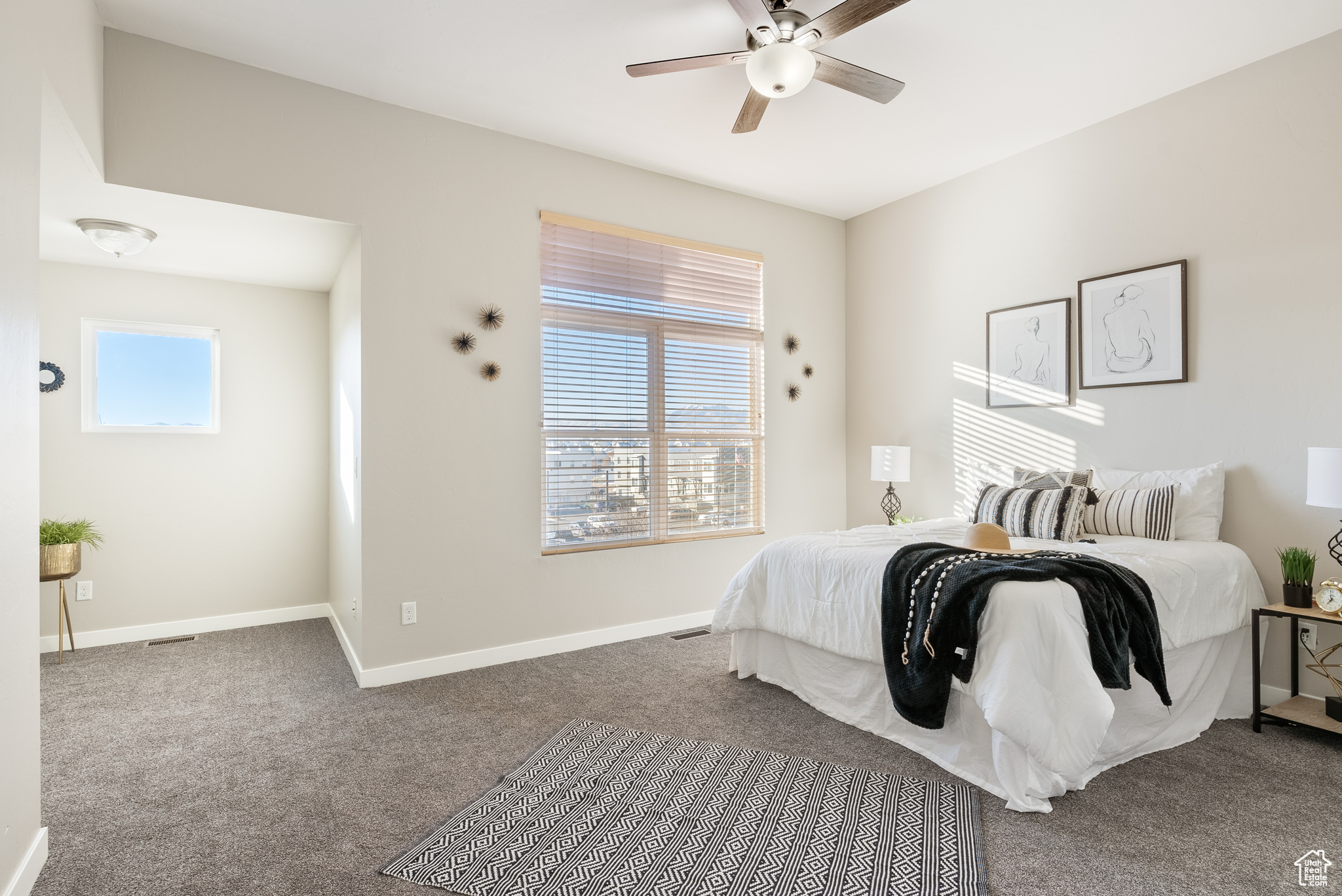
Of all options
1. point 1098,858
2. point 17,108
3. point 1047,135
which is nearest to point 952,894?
point 1098,858

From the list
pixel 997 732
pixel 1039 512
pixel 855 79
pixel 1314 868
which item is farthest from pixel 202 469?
pixel 1314 868

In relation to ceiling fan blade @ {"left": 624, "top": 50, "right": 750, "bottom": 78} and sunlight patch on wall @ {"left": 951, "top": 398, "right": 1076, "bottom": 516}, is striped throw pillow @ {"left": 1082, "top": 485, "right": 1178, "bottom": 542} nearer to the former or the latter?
sunlight patch on wall @ {"left": 951, "top": 398, "right": 1076, "bottom": 516}

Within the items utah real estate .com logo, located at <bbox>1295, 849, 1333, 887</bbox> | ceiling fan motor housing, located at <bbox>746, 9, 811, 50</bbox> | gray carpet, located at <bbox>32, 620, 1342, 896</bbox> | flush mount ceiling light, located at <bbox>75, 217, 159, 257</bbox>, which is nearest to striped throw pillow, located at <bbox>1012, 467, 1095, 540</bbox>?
gray carpet, located at <bbox>32, 620, 1342, 896</bbox>

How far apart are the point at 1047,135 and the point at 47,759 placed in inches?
213

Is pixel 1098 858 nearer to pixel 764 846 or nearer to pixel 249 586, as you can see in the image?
pixel 764 846

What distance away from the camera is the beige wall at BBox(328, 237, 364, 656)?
3436 millimetres

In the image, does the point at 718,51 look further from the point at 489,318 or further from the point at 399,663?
the point at 399,663

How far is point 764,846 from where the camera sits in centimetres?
198

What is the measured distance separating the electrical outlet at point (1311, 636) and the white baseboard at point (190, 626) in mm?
5314

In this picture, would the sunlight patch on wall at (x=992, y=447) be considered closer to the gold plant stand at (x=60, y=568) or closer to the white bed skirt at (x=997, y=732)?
the white bed skirt at (x=997, y=732)

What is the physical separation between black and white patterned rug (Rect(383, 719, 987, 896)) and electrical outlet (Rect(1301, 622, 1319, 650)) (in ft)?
6.25

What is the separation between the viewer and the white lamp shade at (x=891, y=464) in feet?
14.7

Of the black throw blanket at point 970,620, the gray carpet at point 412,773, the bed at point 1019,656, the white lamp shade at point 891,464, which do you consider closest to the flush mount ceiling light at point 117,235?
the gray carpet at point 412,773

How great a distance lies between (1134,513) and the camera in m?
3.21
